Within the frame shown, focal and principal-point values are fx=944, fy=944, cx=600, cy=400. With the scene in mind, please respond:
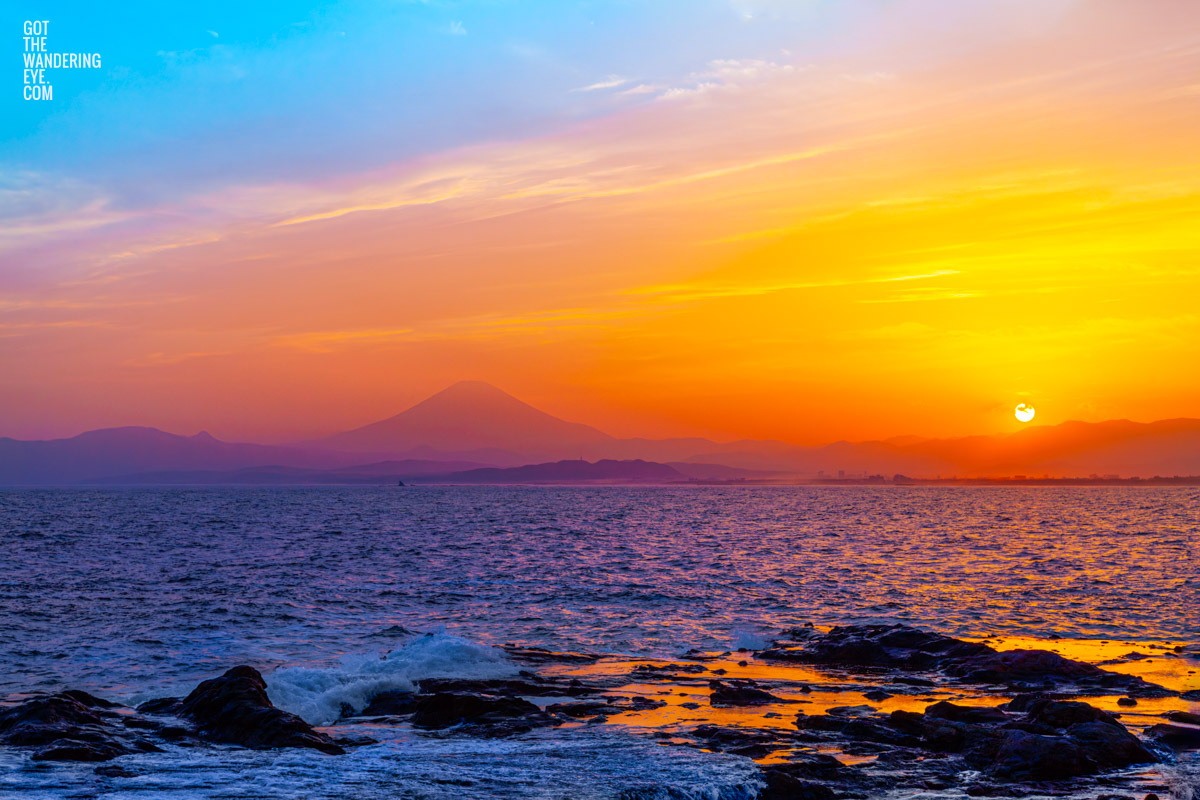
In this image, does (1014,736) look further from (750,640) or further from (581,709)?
(750,640)

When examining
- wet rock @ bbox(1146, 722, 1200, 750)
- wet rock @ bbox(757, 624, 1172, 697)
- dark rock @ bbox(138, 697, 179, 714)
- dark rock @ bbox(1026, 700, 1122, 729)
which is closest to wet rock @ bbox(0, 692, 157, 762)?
dark rock @ bbox(138, 697, 179, 714)

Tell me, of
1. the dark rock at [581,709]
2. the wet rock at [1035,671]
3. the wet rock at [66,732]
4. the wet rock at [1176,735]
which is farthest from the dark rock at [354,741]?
the wet rock at [1035,671]

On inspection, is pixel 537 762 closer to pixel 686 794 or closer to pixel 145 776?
pixel 686 794

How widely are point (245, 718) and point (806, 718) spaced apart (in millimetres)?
10072

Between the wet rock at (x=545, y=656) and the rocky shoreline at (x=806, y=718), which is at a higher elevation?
the rocky shoreline at (x=806, y=718)

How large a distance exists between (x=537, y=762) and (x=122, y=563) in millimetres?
47534

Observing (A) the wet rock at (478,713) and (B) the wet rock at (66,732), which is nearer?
(B) the wet rock at (66,732)

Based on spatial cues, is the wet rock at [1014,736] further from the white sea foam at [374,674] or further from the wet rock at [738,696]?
the white sea foam at [374,674]

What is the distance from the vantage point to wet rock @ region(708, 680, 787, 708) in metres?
19.3

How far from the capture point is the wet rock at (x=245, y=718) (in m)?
15.7

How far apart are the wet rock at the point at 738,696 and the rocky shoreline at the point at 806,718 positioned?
4 cm

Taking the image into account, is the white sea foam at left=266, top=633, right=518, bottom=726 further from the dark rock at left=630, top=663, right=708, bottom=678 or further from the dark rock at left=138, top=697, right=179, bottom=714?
the dark rock at left=630, top=663, right=708, bottom=678

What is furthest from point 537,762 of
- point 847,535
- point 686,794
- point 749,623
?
point 847,535

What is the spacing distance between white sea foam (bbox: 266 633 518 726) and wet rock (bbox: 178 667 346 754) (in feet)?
4.86
